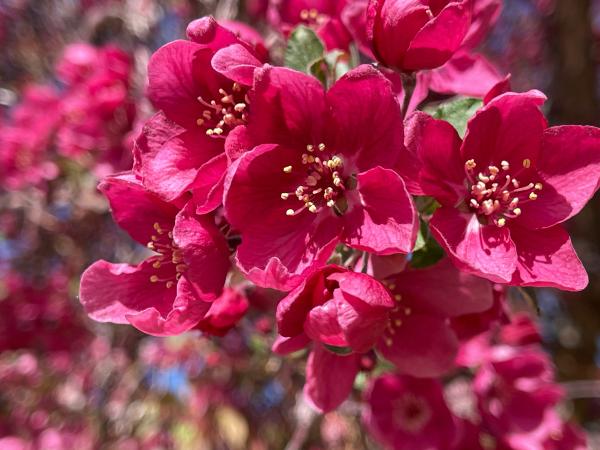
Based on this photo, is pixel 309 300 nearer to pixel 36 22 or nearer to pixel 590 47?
→ pixel 590 47

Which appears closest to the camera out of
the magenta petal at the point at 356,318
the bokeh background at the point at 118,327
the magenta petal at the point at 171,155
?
the magenta petal at the point at 356,318

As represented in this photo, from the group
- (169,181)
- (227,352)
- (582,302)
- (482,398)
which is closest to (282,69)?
(169,181)

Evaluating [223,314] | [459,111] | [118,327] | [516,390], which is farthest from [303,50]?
[118,327]

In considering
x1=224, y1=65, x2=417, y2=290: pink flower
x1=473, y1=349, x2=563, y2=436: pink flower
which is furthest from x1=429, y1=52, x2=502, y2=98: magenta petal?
x1=473, y1=349, x2=563, y2=436: pink flower

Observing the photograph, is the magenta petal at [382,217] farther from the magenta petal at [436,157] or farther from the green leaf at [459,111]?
the green leaf at [459,111]

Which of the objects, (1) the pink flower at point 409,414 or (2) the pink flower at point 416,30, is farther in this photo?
(1) the pink flower at point 409,414

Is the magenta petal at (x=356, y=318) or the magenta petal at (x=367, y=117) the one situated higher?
the magenta petal at (x=367, y=117)

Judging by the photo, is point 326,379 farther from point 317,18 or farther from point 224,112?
point 317,18

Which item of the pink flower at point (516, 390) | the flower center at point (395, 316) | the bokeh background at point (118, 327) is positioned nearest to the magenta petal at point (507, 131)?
the flower center at point (395, 316)
